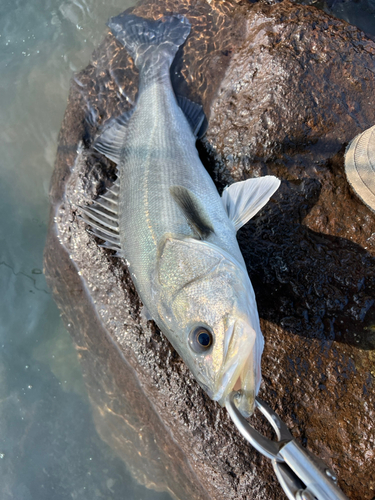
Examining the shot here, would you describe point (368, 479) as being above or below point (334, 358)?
below

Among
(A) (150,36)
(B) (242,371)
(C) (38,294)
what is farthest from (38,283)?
(B) (242,371)

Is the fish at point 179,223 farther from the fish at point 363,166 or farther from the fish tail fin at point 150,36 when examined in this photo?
the fish at point 363,166

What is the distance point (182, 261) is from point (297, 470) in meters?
1.42

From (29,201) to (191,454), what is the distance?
4.02 m

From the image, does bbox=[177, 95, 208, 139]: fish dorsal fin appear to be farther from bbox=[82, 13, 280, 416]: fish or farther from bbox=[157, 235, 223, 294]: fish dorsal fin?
bbox=[157, 235, 223, 294]: fish dorsal fin

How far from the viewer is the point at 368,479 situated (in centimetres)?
267

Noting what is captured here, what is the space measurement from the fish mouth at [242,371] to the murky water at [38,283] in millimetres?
3048

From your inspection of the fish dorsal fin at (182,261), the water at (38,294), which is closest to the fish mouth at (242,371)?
the fish dorsal fin at (182,261)

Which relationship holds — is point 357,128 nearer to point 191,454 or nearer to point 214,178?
point 214,178

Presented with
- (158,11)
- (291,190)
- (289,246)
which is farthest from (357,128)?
(158,11)

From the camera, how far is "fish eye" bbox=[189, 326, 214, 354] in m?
2.11

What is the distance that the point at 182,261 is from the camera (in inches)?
96.0

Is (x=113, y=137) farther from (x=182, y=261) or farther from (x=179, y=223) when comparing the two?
(x=182, y=261)

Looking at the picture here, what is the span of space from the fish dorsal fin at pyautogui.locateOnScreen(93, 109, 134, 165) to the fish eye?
195cm
